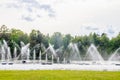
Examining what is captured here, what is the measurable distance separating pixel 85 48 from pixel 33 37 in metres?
12.3

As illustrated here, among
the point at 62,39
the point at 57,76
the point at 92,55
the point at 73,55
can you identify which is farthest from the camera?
the point at 62,39

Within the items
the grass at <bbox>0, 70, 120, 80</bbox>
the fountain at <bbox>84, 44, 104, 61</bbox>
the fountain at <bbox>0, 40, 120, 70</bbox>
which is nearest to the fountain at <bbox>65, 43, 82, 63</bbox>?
the fountain at <bbox>0, 40, 120, 70</bbox>

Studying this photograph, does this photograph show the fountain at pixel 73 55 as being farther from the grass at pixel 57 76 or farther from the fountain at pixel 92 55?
the grass at pixel 57 76

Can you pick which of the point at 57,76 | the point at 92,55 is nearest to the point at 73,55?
the point at 92,55

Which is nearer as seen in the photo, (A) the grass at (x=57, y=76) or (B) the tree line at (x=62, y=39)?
(A) the grass at (x=57, y=76)

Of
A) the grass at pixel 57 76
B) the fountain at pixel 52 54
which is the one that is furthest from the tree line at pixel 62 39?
the grass at pixel 57 76

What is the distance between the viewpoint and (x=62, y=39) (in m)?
79.3

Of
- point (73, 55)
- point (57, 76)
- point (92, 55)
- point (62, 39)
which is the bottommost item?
point (57, 76)

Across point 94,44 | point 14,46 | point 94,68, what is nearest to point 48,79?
point 94,68

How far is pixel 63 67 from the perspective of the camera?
122ft

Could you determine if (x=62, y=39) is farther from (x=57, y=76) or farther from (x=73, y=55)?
(x=57, y=76)

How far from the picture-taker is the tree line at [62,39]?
7456 centimetres

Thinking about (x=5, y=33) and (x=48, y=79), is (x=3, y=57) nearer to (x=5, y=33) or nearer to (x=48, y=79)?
(x=5, y=33)

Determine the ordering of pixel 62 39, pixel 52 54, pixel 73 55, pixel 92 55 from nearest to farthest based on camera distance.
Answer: pixel 92 55 → pixel 52 54 → pixel 73 55 → pixel 62 39
